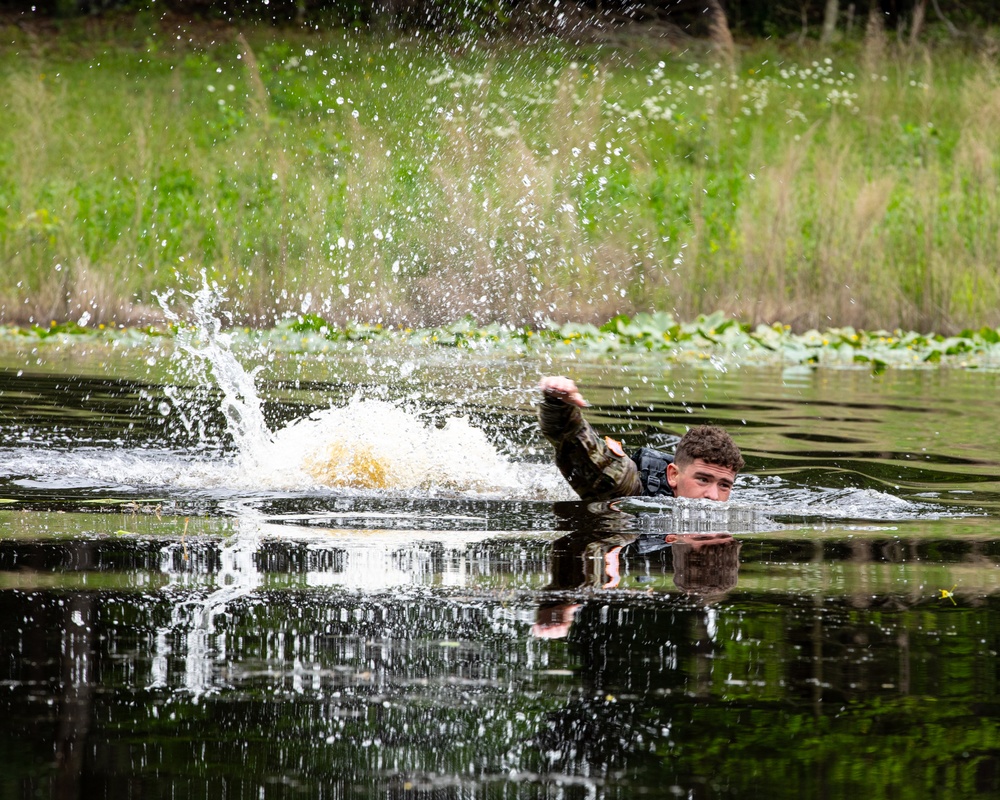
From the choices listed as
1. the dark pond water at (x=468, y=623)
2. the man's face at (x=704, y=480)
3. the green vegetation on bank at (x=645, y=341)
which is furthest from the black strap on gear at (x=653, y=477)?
the green vegetation on bank at (x=645, y=341)

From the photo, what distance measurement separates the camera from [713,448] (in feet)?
21.2

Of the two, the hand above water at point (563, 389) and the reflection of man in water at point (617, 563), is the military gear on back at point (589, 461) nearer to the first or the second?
the hand above water at point (563, 389)

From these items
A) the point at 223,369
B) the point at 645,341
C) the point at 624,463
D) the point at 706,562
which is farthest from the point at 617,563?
the point at 645,341

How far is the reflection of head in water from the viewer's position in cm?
469

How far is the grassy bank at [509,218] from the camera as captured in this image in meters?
15.5

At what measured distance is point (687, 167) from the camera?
64.2 ft

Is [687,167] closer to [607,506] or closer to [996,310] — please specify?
[996,310]

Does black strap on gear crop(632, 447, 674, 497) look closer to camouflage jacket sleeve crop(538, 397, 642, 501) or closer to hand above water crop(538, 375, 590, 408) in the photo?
camouflage jacket sleeve crop(538, 397, 642, 501)

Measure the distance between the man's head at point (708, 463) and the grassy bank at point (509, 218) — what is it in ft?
28.8

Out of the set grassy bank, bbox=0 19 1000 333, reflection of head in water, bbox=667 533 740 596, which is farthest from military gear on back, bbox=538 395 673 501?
grassy bank, bbox=0 19 1000 333

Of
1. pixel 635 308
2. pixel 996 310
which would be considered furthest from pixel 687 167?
pixel 996 310

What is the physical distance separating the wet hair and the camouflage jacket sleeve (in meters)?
0.33

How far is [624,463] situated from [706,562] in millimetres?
1585

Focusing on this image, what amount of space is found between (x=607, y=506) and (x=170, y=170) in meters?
13.1
